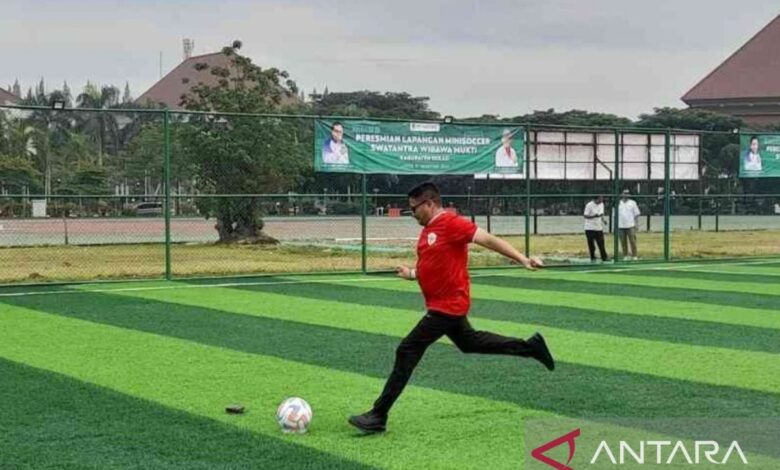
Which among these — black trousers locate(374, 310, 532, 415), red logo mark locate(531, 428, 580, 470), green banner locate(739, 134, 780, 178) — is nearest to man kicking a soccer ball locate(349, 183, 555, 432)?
black trousers locate(374, 310, 532, 415)

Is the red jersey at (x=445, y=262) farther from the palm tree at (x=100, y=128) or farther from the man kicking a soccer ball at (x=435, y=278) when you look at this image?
the palm tree at (x=100, y=128)

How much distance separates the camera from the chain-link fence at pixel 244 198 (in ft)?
65.3

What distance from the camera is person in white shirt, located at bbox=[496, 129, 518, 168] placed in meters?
22.5

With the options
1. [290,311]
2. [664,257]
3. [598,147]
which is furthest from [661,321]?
[598,147]

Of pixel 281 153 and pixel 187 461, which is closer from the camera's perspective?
pixel 187 461

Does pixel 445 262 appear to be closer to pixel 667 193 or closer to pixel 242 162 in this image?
pixel 667 193

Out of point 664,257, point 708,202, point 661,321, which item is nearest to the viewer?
point 661,321

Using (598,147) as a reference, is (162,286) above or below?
below

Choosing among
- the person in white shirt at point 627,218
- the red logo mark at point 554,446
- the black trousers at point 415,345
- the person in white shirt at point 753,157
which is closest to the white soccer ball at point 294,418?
the black trousers at point 415,345

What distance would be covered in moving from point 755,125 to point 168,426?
98.7 m

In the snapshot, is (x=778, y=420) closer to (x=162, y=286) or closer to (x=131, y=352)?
(x=131, y=352)

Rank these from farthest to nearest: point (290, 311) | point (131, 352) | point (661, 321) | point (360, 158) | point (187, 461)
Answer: point (360, 158)
point (290, 311)
point (661, 321)
point (131, 352)
point (187, 461)

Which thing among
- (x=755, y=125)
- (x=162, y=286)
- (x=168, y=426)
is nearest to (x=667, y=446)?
(x=168, y=426)

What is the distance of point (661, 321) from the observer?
1373 cm
